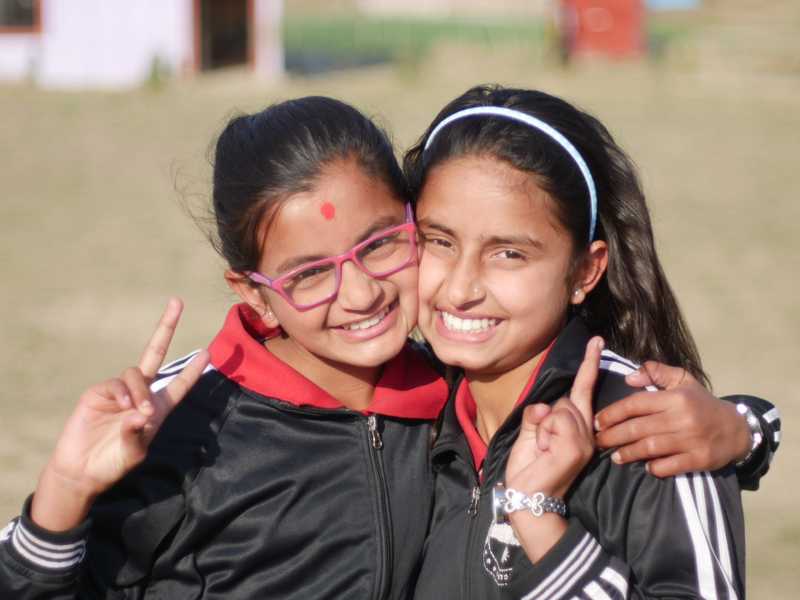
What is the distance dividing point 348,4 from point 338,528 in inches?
1349

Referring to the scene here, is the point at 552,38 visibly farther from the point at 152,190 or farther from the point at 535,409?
the point at 535,409

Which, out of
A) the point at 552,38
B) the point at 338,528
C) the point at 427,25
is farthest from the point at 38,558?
the point at 427,25

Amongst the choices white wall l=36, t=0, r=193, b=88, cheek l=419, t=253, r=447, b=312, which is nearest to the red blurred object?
white wall l=36, t=0, r=193, b=88

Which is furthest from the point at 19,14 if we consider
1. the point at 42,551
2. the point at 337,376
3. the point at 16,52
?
the point at 42,551

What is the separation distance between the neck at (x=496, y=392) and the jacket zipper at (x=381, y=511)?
22 cm

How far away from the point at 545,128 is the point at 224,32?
58.1 ft

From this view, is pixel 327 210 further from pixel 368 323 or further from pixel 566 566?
pixel 566 566

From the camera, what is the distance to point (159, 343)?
2.28 meters

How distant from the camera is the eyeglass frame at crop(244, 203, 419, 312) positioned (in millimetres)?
2424

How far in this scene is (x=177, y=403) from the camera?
89.7 inches

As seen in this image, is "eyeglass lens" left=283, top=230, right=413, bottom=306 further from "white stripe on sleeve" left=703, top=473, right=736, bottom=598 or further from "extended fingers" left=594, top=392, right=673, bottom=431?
"white stripe on sleeve" left=703, top=473, right=736, bottom=598

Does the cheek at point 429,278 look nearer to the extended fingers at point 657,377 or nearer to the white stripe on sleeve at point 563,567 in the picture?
the extended fingers at point 657,377

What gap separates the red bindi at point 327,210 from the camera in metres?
2.43

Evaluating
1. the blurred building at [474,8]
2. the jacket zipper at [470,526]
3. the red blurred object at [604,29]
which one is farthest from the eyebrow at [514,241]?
the blurred building at [474,8]
